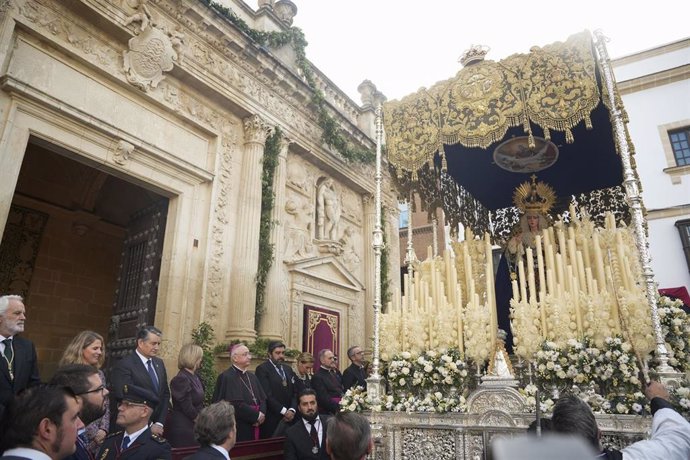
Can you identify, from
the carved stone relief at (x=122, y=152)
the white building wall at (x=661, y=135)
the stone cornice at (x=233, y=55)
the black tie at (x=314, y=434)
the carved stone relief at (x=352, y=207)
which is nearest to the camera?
the black tie at (x=314, y=434)

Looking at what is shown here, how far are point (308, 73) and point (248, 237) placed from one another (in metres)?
4.44

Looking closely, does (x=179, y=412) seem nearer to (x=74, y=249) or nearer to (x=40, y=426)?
(x=40, y=426)

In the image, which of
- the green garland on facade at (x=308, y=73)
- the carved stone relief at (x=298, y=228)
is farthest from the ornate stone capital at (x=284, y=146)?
the green garland on facade at (x=308, y=73)

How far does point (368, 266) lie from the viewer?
39.8 feet

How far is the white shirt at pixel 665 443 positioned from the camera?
2.25 m

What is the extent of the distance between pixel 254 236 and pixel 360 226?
14.9 ft

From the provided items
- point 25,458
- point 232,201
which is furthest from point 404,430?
point 232,201

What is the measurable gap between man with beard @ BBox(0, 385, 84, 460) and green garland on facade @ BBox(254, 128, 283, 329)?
20.9ft

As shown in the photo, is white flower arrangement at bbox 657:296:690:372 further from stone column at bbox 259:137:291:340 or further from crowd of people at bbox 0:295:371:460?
stone column at bbox 259:137:291:340

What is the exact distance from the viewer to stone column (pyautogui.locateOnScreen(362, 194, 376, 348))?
457 inches

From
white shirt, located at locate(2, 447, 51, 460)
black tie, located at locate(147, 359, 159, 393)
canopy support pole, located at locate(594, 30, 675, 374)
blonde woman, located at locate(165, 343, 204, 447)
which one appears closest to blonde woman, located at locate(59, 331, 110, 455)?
black tie, located at locate(147, 359, 159, 393)

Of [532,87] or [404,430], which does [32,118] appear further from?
[532,87]

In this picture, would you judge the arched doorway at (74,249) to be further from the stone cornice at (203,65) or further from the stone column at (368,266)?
the stone column at (368,266)

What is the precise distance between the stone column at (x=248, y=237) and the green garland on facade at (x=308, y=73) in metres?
1.71
